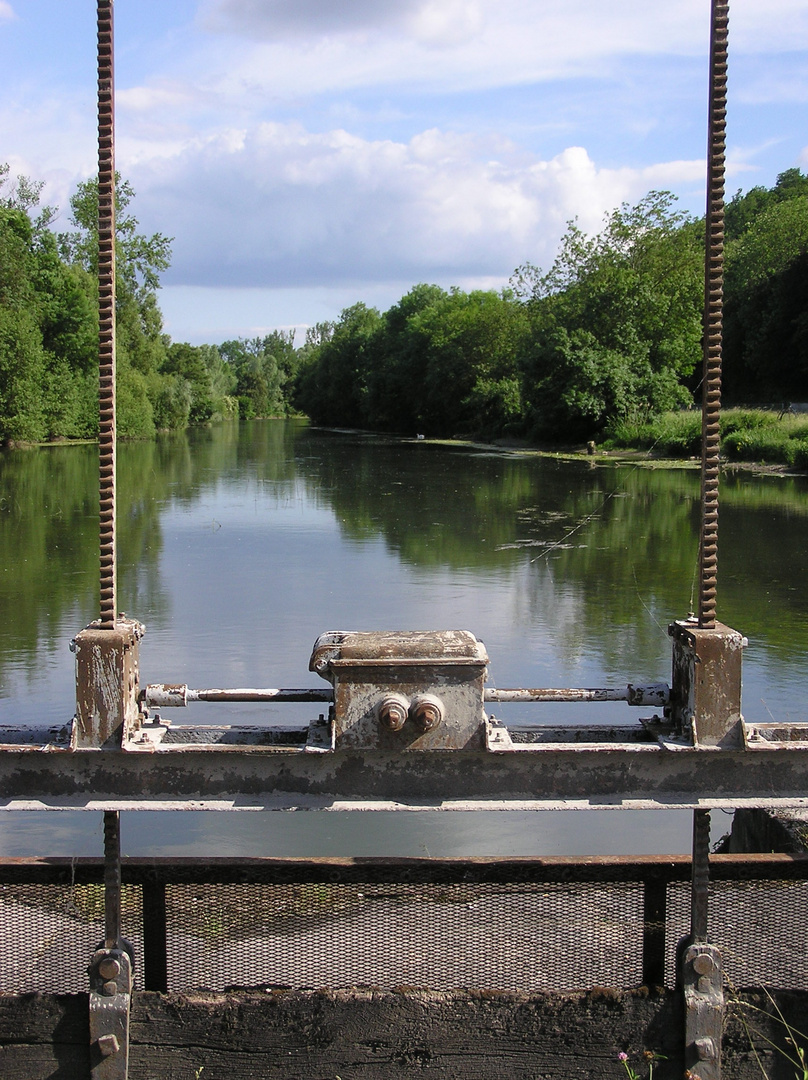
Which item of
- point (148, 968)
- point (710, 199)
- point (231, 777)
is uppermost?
point (710, 199)

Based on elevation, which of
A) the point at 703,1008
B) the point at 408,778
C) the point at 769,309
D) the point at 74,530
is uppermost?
the point at 769,309

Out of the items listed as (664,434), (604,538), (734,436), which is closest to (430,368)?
(664,434)

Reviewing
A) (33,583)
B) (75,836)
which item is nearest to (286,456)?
(33,583)

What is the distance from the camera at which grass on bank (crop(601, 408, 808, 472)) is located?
3148cm

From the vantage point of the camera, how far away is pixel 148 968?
3.68 m

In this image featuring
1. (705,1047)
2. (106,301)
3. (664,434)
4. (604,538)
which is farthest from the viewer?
(664,434)

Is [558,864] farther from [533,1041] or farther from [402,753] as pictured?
[402,753]

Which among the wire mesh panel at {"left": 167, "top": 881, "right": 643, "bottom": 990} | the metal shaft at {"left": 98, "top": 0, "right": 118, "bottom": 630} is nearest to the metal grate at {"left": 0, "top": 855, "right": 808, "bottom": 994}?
the wire mesh panel at {"left": 167, "top": 881, "right": 643, "bottom": 990}

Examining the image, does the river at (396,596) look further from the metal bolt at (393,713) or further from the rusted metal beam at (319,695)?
the metal bolt at (393,713)

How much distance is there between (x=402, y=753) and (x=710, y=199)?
5.96ft

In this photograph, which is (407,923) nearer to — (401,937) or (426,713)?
(401,937)

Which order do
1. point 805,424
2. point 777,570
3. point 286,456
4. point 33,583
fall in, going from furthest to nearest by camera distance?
point 286,456
point 805,424
point 777,570
point 33,583

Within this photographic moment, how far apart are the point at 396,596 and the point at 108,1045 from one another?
9138 mm

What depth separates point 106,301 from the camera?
10.7 ft
